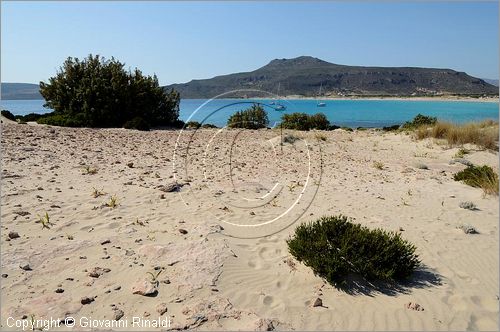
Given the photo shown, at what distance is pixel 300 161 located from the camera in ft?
43.9

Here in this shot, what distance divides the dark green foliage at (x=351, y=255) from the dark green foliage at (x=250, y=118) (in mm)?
19771

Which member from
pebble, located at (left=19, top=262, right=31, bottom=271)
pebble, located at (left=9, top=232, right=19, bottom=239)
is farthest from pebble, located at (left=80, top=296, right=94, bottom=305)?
pebble, located at (left=9, top=232, right=19, bottom=239)

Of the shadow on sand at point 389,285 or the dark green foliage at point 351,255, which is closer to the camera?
the shadow on sand at point 389,285

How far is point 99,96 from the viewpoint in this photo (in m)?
21.2

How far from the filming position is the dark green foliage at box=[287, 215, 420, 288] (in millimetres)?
4949

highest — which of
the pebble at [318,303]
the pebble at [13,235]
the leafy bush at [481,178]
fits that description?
the pebble at [13,235]

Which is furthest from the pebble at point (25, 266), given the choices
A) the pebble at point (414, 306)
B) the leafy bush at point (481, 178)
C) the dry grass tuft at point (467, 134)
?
the dry grass tuft at point (467, 134)

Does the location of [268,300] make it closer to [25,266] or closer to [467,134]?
[25,266]

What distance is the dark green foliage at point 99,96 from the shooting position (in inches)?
819

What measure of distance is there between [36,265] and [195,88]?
131151mm

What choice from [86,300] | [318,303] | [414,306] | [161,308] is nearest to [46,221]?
[86,300]

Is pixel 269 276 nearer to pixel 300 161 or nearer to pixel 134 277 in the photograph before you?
pixel 134 277

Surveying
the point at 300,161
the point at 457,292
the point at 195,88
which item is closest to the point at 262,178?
the point at 300,161

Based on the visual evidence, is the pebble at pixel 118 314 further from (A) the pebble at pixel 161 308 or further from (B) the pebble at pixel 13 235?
(B) the pebble at pixel 13 235
